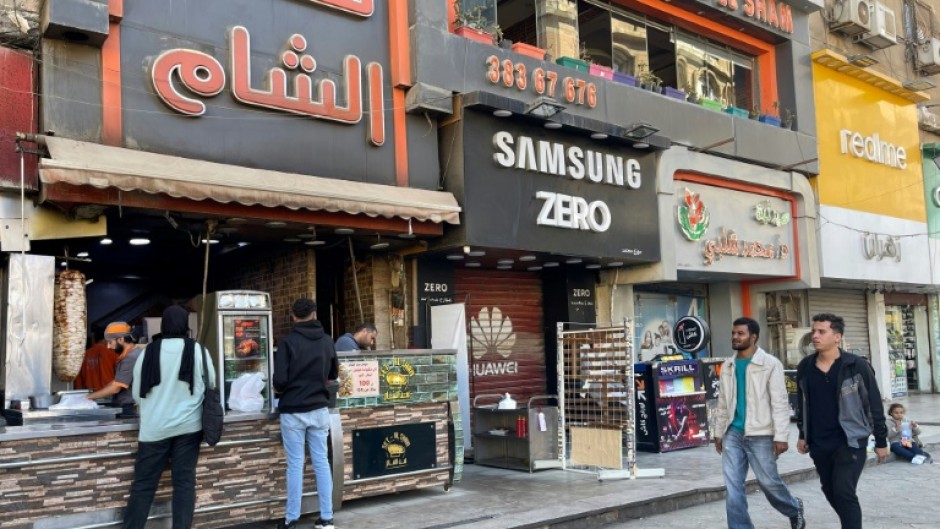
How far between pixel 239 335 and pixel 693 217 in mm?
8125

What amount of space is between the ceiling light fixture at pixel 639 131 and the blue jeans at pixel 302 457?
22.4 feet

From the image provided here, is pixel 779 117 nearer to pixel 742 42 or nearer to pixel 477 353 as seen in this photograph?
pixel 742 42

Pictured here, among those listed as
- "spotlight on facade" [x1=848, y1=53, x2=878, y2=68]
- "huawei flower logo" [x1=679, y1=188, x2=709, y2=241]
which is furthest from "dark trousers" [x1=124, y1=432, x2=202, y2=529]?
"spotlight on facade" [x1=848, y1=53, x2=878, y2=68]

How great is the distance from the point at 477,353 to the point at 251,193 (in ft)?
Answer: 17.1

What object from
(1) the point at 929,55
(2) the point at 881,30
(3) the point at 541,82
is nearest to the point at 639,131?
(3) the point at 541,82

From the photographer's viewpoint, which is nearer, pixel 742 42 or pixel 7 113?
pixel 7 113

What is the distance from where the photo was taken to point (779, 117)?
15.8m

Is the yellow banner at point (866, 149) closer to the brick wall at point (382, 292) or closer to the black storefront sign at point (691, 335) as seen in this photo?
the black storefront sign at point (691, 335)

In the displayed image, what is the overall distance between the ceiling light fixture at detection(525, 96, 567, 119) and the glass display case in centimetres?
428

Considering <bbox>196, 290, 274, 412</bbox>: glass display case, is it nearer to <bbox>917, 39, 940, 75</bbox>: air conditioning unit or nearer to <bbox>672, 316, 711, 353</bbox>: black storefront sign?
<bbox>672, 316, 711, 353</bbox>: black storefront sign

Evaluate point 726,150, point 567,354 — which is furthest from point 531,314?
point 726,150

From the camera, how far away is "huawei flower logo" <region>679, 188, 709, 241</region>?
13.1m

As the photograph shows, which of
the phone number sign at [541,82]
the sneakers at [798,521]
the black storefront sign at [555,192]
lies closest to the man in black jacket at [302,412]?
the black storefront sign at [555,192]

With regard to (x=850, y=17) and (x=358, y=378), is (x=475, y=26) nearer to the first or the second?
(x=358, y=378)
